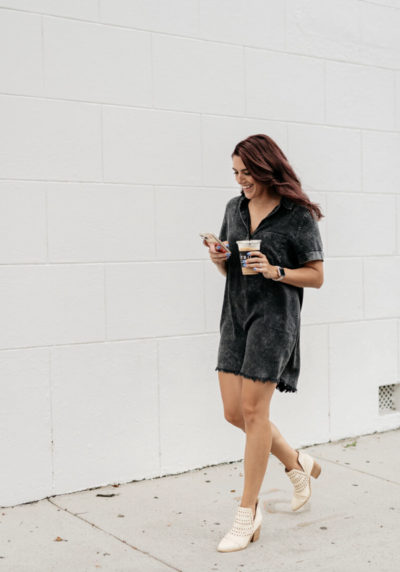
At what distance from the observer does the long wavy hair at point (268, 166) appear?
3.32 metres

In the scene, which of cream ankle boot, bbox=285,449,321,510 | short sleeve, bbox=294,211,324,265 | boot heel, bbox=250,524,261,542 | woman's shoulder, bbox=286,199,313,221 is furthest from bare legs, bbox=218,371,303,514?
woman's shoulder, bbox=286,199,313,221

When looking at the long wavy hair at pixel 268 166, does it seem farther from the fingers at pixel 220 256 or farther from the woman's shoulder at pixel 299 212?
the fingers at pixel 220 256

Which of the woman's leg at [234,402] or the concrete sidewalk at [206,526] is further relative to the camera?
the woman's leg at [234,402]

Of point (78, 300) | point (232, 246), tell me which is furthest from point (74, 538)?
point (232, 246)

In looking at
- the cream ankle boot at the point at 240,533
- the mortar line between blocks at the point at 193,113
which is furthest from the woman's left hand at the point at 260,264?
the mortar line between blocks at the point at 193,113

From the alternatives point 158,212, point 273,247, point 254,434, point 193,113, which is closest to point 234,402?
point 254,434

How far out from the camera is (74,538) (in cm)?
342

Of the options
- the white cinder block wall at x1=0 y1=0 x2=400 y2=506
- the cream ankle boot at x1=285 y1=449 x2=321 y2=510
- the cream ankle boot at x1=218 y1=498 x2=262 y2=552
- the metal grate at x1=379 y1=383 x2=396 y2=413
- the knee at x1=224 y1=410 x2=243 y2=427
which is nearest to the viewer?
the cream ankle boot at x1=218 y1=498 x2=262 y2=552

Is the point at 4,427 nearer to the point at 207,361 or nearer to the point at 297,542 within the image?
the point at 207,361

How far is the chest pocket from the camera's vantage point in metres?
3.36

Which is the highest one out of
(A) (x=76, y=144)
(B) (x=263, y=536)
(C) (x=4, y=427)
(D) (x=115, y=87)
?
(D) (x=115, y=87)

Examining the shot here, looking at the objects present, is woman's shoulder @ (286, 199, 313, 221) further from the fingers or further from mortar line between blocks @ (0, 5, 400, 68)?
mortar line between blocks @ (0, 5, 400, 68)

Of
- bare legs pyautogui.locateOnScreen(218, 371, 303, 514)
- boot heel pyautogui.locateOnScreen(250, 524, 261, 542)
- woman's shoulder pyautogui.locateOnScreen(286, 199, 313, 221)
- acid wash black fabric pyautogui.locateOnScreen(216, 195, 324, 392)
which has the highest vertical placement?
woman's shoulder pyautogui.locateOnScreen(286, 199, 313, 221)

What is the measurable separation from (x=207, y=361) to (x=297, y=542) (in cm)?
144
